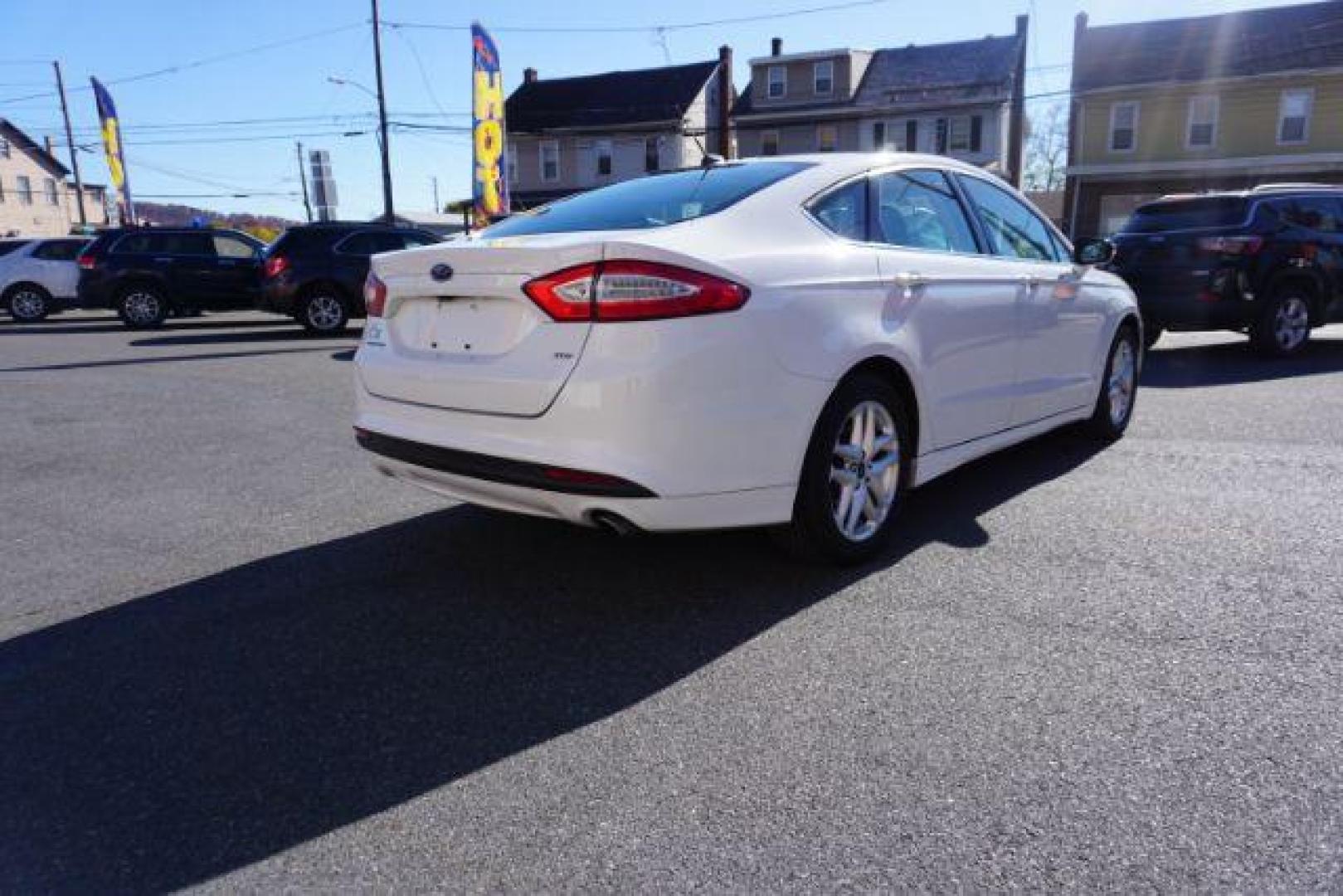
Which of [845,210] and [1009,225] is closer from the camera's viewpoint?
[845,210]

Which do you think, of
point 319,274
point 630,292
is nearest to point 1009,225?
point 630,292

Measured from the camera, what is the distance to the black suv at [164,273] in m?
15.6

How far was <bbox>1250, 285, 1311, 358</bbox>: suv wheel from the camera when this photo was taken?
31.5ft

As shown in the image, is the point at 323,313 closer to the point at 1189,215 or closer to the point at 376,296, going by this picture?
the point at 376,296

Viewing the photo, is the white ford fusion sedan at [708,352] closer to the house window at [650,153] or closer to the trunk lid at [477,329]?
the trunk lid at [477,329]

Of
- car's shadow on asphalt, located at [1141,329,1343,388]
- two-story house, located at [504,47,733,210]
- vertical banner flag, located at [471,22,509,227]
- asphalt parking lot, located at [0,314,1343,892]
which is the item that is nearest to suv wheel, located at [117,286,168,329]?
vertical banner flag, located at [471,22,509,227]

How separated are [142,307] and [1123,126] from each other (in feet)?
93.2

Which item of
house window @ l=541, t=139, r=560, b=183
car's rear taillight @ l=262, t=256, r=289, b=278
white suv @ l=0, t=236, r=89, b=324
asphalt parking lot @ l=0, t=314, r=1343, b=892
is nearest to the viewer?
asphalt parking lot @ l=0, t=314, r=1343, b=892

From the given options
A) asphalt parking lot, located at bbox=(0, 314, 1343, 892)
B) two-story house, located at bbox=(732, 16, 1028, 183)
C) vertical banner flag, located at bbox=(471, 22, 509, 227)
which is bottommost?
asphalt parking lot, located at bbox=(0, 314, 1343, 892)

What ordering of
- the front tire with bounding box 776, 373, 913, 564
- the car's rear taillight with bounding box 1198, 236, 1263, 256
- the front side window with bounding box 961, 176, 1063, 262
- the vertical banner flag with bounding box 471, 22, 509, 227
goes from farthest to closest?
1. the vertical banner flag with bounding box 471, 22, 509, 227
2. the car's rear taillight with bounding box 1198, 236, 1263, 256
3. the front side window with bounding box 961, 176, 1063, 262
4. the front tire with bounding box 776, 373, 913, 564

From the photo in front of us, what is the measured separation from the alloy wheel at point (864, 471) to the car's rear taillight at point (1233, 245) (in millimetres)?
7312

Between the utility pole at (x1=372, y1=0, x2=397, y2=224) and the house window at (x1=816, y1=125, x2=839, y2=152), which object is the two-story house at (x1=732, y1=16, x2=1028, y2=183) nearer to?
the house window at (x1=816, y1=125, x2=839, y2=152)

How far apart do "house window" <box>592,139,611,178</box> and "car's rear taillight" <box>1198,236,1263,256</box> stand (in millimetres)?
A: 35052

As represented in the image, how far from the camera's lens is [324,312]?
46.4ft
